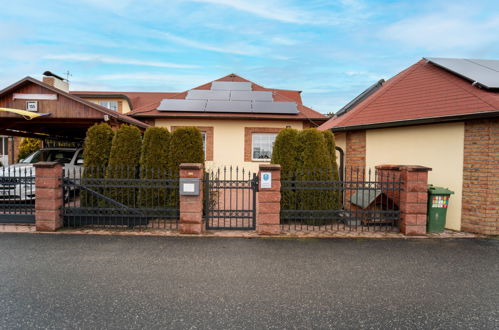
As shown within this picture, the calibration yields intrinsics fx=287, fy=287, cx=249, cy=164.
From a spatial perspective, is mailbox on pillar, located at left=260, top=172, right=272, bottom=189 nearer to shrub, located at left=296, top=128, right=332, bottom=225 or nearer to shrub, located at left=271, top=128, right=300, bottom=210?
shrub, located at left=271, top=128, right=300, bottom=210

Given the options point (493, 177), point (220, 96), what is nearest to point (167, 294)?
point (493, 177)

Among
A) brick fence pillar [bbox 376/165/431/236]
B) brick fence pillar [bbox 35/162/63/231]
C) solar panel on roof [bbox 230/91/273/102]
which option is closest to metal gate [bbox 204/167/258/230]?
brick fence pillar [bbox 376/165/431/236]

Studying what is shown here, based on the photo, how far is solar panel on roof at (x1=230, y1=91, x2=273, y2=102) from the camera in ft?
49.2

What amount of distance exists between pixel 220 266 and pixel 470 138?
6.43 m

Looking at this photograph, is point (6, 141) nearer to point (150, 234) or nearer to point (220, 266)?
point (150, 234)

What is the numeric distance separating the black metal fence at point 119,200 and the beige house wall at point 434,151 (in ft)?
20.1

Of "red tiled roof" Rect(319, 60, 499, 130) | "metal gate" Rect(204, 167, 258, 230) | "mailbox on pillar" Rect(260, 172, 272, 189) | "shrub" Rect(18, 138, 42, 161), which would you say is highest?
"red tiled roof" Rect(319, 60, 499, 130)

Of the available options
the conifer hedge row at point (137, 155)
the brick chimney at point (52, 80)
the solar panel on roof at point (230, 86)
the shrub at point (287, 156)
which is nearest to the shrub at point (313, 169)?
the shrub at point (287, 156)

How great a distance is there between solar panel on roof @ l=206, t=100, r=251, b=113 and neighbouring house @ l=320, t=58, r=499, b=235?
206 inches

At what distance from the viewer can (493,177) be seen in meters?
6.41

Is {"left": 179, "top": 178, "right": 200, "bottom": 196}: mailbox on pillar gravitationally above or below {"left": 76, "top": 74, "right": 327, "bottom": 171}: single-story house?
below

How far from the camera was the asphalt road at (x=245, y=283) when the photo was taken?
3.13 m

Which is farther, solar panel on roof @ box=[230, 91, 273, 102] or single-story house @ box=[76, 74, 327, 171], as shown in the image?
solar panel on roof @ box=[230, 91, 273, 102]

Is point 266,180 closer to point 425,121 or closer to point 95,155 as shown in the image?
point 95,155
